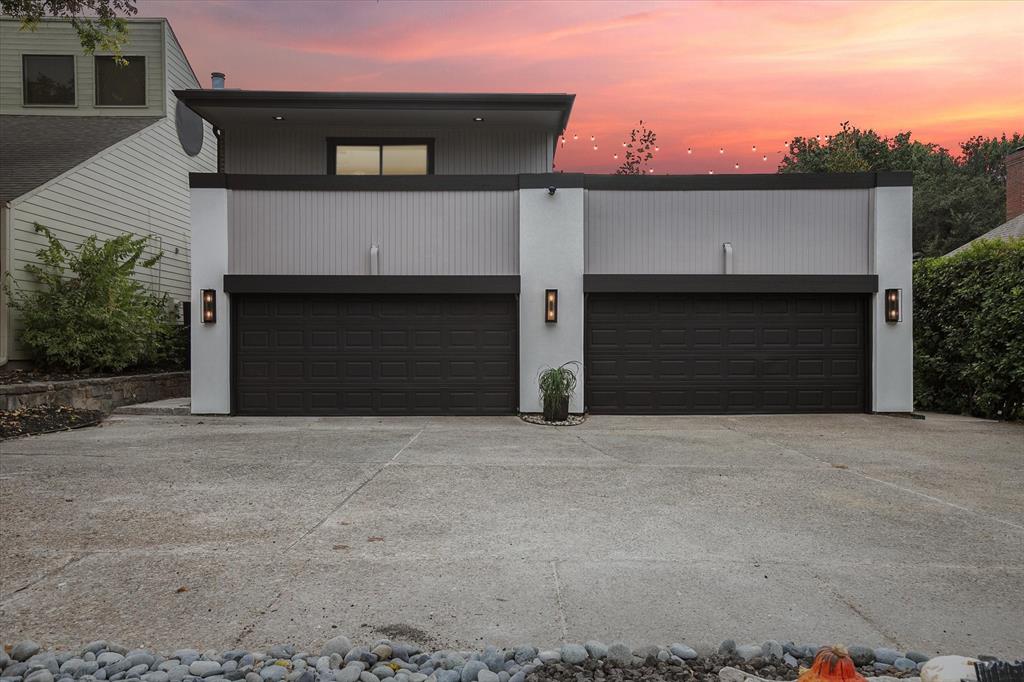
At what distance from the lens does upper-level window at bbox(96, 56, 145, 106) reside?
52.9 feet

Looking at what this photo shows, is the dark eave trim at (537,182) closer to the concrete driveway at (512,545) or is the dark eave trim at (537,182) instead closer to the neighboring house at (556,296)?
the neighboring house at (556,296)

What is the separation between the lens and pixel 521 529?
14.1ft

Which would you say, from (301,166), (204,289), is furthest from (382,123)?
(204,289)

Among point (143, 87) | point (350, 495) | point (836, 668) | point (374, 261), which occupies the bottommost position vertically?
point (350, 495)

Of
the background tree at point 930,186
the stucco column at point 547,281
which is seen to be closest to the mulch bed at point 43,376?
the stucco column at point 547,281

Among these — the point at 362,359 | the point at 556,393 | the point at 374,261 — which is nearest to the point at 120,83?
the point at 374,261

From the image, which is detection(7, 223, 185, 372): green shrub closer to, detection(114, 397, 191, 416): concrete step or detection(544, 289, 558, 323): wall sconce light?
detection(114, 397, 191, 416): concrete step

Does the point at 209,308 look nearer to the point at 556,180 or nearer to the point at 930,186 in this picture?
the point at 556,180

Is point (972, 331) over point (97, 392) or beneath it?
over

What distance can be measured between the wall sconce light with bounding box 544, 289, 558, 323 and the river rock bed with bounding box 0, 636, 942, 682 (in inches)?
326

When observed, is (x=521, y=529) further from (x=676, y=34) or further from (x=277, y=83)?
(x=277, y=83)

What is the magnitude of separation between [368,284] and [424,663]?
877 centimetres

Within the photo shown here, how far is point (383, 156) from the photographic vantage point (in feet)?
41.6

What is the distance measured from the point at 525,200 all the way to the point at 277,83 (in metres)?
8.59
